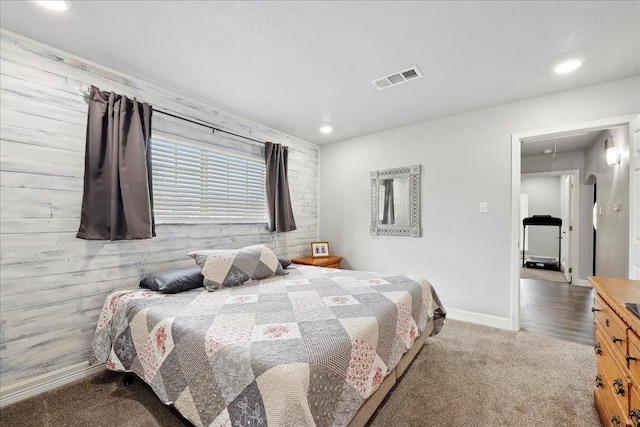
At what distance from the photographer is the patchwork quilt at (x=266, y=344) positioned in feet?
3.56

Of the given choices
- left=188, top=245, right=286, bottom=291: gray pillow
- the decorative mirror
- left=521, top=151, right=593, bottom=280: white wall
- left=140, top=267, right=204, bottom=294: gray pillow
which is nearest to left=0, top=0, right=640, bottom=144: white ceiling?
the decorative mirror

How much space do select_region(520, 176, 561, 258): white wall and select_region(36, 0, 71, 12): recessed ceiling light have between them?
8.61 meters

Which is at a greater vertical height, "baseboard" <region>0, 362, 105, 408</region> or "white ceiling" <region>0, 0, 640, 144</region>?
"white ceiling" <region>0, 0, 640, 144</region>

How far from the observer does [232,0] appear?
1550mm

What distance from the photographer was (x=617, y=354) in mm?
1343

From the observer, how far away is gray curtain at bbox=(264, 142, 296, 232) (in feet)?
11.7

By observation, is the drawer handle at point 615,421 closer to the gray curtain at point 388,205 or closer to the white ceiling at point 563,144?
the gray curtain at point 388,205

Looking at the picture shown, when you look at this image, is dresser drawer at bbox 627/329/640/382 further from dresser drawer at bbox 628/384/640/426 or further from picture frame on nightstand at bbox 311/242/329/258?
picture frame on nightstand at bbox 311/242/329/258

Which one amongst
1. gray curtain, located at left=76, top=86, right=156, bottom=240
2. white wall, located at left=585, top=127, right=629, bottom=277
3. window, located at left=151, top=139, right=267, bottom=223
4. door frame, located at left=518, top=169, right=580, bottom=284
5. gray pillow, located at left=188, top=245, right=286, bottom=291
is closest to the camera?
gray curtain, located at left=76, top=86, right=156, bottom=240

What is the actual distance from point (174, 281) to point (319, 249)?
7.68 ft

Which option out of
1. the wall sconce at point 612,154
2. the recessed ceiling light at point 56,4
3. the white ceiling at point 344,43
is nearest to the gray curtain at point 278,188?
the white ceiling at point 344,43

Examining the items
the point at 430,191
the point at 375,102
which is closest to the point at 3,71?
the point at 375,102

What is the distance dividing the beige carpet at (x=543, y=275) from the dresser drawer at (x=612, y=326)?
4.52 m

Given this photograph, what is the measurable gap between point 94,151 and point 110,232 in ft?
2.11
